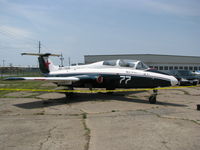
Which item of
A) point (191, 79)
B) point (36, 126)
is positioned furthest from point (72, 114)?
point (191, 79)

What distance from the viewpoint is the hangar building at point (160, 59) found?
58.1 m

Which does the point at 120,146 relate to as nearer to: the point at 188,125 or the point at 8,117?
the point at 188,125

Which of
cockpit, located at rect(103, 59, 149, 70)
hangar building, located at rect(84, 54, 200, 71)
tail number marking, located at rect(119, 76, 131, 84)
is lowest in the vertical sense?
tail number marking, located at rect(119, 76, 131, 84)

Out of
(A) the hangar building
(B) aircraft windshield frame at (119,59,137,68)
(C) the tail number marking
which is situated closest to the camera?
(C) the tail number marking

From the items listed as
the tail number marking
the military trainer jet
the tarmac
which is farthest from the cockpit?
the tarmac

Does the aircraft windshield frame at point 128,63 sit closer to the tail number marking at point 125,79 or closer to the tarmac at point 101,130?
the tail number marking at point 125,79

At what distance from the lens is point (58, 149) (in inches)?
171

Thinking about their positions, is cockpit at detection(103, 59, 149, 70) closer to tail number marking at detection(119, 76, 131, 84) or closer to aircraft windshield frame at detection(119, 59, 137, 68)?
aircraft windshield frame at detection(119, 59, 137, 68)

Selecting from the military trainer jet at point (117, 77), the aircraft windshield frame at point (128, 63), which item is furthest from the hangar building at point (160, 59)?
the aircraft windshield frame at point (128, 63)

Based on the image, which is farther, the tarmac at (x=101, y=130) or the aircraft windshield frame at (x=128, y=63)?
the aircraft windshield frame at (x=128, y=63)

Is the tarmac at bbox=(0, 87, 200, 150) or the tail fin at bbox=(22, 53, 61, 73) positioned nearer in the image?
the tarmac at bbox=(0, 87, 200, 150)

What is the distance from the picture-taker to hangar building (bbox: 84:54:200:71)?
58062 mm

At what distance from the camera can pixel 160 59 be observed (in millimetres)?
59094

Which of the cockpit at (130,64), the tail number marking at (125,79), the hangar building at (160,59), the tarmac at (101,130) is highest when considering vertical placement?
the hangar building at (160,59)
